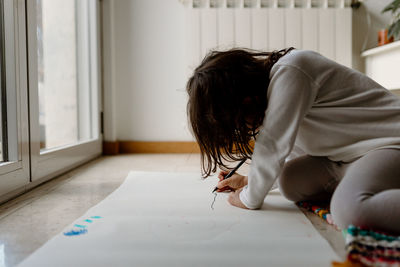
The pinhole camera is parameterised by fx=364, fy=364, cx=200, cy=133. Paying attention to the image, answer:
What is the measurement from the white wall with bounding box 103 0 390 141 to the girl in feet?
4.14

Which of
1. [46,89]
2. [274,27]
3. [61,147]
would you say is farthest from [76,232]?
[274,27]

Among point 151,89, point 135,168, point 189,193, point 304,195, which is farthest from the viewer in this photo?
point 151,89

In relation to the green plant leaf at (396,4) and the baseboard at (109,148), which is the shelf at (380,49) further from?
the baseboard at (109,148)

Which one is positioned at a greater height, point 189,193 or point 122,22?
point 122,22

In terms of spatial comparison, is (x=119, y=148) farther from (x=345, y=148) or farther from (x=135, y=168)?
(x=345, y=148)

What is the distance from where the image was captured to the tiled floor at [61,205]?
65 cm

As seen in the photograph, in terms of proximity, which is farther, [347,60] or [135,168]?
[347,60]

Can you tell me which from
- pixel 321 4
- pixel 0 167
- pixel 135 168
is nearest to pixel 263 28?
pixel 321 4

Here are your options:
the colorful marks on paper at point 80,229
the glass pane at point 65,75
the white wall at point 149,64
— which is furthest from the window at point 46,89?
the colorful marks on paper at point 80,229

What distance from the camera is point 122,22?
6.67ft

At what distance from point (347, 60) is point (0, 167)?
169 centimetres

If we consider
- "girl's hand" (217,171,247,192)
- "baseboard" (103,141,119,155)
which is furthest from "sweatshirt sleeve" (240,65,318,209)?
"baseboard" (103,141,119,155)

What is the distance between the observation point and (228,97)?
752mm

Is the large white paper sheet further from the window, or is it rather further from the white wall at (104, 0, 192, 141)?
the white wall at (104, 0, 192, 141)
